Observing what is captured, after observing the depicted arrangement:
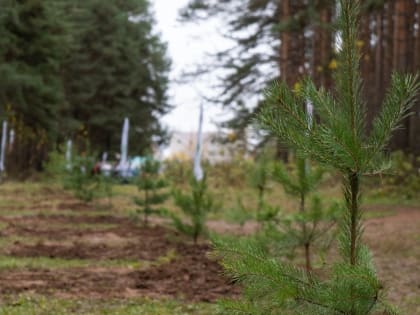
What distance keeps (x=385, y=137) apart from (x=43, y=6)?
26.7m

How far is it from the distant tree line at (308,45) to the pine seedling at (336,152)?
8.74m

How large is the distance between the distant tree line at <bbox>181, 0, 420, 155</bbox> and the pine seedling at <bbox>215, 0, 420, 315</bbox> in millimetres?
8739

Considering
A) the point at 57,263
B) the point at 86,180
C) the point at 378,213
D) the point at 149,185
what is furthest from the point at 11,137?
the point at 57,263

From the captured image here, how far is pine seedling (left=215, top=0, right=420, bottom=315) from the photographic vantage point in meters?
2.00

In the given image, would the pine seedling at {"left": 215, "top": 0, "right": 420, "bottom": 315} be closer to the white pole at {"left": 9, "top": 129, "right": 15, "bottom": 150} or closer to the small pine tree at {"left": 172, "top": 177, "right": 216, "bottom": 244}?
the small pine tree at {"left": 172, "top": 177, "right": 216, "bottom": 244}

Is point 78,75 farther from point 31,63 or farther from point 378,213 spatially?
point 378,213

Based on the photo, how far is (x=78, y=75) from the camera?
3891 cm

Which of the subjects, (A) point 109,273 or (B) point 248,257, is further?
(A) point 109,273

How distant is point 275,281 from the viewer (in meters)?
2.05

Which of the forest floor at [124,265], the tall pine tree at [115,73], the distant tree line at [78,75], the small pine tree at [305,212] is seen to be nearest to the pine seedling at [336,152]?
the forest floor at [124,265]

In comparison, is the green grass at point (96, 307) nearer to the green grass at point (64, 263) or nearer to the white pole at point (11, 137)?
the green grass at point (64, 263)

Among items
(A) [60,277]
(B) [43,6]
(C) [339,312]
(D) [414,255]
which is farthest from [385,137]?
(B) [43,6]

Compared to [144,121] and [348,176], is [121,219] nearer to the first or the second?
[348,176]

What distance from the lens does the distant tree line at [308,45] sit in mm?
17141
